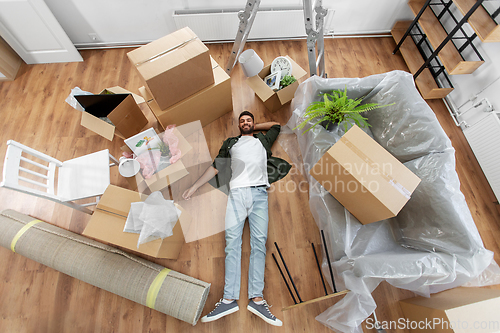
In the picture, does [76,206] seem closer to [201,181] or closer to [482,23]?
[201,181]

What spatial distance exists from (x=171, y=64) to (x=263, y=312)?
5.14 feet

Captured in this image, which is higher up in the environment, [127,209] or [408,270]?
[127,209]

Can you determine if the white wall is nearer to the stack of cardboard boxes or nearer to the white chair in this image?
the stack of cardboard boxes

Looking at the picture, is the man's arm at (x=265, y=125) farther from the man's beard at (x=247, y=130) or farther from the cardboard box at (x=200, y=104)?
the cardboard box at (x=200, y=104)

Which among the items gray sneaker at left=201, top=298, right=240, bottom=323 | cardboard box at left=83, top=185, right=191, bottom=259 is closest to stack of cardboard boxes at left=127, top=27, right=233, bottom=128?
cardboard box at left=83, top=185, right=191, bottom=259

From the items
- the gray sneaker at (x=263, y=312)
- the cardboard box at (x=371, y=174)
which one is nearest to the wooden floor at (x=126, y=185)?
A: the gray sneaker at (x=263, y=312)

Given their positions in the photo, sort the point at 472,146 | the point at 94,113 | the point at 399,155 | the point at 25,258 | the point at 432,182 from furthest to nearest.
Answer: the point at 472,146 < the point at 94,113 < the point at 25,258 < the point at 399,155 < the point at 432,182

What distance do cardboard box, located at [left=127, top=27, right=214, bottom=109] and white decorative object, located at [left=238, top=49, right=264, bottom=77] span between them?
1.01 feet

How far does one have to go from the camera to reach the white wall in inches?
80.7

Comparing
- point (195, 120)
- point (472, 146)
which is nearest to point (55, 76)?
point (195, 120)

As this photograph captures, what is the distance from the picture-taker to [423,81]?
7.01ft

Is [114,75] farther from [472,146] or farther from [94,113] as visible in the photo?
[472,146]

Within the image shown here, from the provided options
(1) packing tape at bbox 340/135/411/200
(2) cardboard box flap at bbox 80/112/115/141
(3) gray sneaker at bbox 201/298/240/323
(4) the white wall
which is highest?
(4) the white wall

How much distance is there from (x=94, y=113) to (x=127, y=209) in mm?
880
